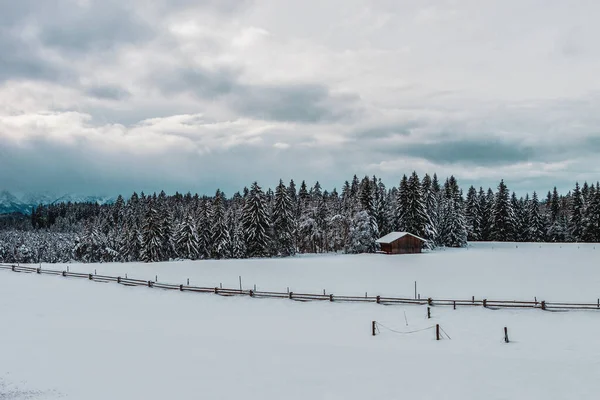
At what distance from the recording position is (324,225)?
359 ft

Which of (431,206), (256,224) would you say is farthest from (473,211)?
(256,224)

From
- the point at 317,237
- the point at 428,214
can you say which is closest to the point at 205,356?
the point at 428,214

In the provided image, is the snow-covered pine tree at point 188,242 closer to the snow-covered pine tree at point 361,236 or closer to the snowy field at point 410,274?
the snowy field at point 410,274

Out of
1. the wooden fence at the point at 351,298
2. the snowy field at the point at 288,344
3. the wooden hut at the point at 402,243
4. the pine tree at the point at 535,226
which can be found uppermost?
the pine tree at the point at 535,226

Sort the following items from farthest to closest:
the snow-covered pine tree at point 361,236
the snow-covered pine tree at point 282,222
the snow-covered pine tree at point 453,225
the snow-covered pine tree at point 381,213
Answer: the snow-covered pine tree at point 453,225 < the snow-covered pine tree at point 381,213 < the snow-covered pine tree at point 361,236 < the snow-covered pine tree at point 282,222

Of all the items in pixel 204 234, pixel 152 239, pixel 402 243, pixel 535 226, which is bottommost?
pixel 402 243

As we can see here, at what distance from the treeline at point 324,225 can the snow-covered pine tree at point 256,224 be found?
0.58 feet

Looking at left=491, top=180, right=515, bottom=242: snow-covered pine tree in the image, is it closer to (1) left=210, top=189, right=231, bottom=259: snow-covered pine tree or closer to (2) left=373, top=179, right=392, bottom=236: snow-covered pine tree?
(2) left=373, top=179, right=392, bottom=236: snow-covered pine tree

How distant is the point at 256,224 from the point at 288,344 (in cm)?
4947

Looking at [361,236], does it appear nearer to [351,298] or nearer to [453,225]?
[453,225]

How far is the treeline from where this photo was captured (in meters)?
77.2

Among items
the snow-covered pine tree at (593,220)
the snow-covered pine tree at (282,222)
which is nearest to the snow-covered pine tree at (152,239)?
the snow-covered pine tree at (282,222)

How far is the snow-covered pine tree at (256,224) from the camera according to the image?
7512cm

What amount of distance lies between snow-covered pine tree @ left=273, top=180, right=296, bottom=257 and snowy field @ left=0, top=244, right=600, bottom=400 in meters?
30.0
